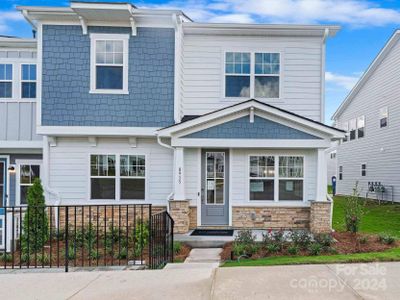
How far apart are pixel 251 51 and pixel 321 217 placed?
5.65m

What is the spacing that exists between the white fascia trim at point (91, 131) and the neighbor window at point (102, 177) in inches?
35.2

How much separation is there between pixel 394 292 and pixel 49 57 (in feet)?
35.5

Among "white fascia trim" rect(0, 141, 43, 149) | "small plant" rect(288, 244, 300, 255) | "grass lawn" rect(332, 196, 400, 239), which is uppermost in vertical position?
"white fascia trim" rect(0, 141, 43, 149)

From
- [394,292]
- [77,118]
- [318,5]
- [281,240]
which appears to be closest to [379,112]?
[318,5]

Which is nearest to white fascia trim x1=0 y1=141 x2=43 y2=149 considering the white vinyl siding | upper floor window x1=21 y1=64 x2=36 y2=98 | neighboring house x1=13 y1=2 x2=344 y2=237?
neighboring house x1=13 y1=2 x2=344 y2=237

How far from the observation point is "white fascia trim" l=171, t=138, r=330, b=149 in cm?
1102

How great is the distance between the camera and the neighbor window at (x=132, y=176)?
1186 centimetres

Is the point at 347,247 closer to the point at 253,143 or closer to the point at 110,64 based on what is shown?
the point at 253,143

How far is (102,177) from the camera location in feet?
38.9

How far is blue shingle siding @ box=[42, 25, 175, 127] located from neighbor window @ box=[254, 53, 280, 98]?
2828mm

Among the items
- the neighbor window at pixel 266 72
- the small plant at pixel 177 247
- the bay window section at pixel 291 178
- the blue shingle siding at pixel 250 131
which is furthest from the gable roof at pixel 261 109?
the small plant at pixel 177 247

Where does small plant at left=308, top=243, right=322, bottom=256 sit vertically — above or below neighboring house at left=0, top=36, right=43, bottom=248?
below

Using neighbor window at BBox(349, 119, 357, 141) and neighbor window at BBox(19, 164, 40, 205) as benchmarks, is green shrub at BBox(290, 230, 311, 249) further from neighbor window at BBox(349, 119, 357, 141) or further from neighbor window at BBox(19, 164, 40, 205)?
neighbor window at BBox(349, 119, 357, 141)

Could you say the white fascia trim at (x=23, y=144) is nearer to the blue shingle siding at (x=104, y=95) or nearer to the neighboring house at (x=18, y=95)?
the neighboring house at (x=18, y=95)
